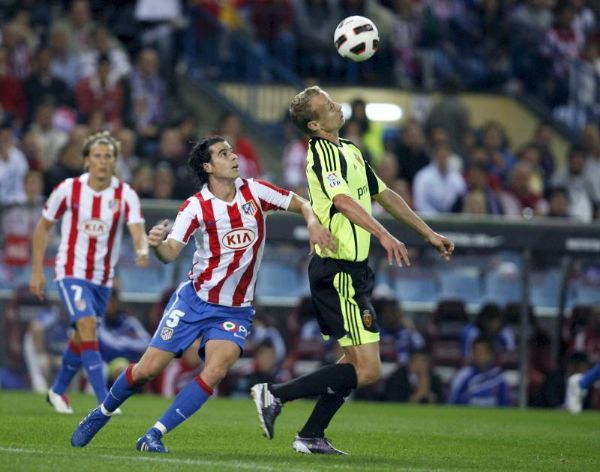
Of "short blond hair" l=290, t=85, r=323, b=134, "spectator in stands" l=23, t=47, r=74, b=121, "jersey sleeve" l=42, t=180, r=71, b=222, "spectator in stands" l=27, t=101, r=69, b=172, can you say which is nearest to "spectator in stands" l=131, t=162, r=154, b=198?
"spectator in stands" l=27, t=101, r=69, b=172

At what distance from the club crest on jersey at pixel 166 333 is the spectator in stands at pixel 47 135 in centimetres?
827

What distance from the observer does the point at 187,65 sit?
1975 cm

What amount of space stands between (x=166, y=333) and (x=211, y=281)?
0.43 m

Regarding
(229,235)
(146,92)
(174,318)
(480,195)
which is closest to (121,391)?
(174,318)

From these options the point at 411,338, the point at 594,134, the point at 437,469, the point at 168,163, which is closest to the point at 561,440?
the point at 437,469

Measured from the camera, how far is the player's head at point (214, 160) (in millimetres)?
8469

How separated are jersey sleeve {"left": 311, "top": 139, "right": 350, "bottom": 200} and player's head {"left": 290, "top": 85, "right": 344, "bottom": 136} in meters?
0.10

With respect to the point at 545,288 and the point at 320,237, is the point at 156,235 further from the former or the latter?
the point at 545,288

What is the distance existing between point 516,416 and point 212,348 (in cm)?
600

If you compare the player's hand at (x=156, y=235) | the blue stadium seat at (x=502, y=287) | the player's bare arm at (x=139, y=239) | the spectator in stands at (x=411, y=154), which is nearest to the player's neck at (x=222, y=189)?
the player's hand at (x=156, y=235)

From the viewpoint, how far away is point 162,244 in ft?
26.6

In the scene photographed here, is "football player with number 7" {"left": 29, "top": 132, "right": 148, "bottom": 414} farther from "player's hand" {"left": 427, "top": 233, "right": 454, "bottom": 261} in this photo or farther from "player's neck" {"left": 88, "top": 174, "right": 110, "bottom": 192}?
"player's hand" {"left": 427, "top": 233, "right": 454, "bottom": 261}

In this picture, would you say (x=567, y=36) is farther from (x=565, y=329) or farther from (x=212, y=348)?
(x=212, y=348)

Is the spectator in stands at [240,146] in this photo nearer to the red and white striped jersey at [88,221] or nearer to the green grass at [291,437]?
the green grass at [291,437]
